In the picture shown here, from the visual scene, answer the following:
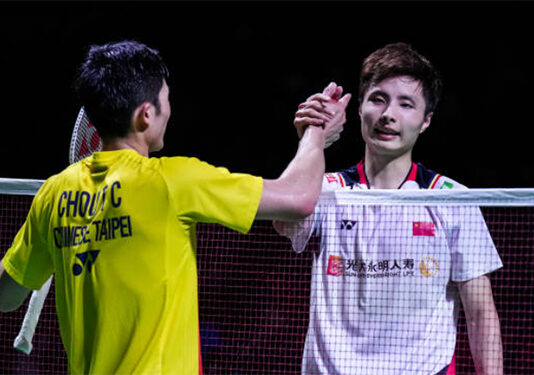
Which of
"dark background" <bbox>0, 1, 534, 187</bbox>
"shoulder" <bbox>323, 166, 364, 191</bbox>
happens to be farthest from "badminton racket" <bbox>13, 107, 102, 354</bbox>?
"dark background" <bbox>0, 1, 534, 187</bbox>

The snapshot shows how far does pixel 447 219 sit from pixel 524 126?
474cm

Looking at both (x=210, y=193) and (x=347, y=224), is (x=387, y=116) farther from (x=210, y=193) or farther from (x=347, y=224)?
(x=210, y=193)

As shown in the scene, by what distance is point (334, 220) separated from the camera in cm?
250

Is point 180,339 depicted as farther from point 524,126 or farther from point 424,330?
point 524,126

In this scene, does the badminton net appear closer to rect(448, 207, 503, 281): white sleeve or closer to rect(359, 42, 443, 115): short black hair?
rect(448, 207, 503, 281): white sleeve

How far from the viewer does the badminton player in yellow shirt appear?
1822 millimetres

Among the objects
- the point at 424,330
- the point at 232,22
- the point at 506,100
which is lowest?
the point at 424,330

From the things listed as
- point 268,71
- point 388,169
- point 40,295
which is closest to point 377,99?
point 388,169

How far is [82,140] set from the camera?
261 centimetres

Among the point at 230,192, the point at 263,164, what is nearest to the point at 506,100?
the point at 263,164

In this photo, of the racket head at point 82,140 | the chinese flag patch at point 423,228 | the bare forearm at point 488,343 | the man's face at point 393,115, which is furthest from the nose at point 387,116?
the racket head at point 82,140

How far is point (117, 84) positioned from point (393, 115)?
110cm

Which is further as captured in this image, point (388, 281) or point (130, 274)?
point (388, 281)

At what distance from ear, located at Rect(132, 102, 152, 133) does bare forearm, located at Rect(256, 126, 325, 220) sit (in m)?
0.38
